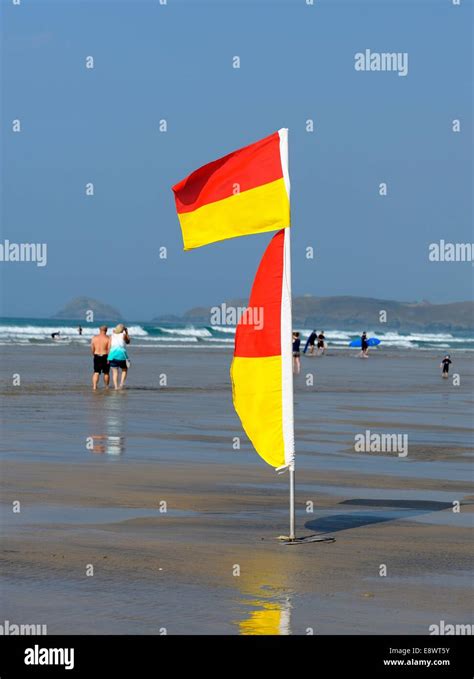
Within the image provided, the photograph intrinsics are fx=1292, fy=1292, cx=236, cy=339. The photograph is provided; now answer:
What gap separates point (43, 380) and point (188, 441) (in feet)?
53.2

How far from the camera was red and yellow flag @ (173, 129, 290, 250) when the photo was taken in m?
10.6

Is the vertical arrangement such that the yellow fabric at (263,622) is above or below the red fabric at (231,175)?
below

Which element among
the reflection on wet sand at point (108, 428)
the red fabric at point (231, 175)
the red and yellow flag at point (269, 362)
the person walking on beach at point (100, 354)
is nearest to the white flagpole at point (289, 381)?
the red and yellow flag at point (269, 362)

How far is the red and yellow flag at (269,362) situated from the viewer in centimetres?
1061

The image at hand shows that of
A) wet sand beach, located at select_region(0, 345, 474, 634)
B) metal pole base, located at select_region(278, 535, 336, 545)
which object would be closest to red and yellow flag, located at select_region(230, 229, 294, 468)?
metal pole base, located at select_region(278, 535, 336, 545)

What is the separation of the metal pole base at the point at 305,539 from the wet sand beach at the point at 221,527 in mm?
91

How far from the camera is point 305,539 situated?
1065 cm

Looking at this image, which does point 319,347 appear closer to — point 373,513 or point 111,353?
point 111,353

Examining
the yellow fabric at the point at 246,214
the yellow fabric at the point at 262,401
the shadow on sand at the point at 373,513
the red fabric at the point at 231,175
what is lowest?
the shadow on sand at the point at 373,513

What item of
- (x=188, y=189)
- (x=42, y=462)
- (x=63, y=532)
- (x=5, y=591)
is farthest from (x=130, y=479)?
(x=5, y=591)

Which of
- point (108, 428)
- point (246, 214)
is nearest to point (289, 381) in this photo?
point (246, 214)

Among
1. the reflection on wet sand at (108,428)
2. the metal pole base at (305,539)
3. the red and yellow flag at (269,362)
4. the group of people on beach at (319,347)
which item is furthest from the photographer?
the group of people on beach at (319,347)

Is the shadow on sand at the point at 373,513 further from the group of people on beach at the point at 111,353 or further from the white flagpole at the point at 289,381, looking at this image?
the group of people on beach at the point at 111,353

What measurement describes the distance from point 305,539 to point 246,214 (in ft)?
8.91
